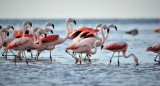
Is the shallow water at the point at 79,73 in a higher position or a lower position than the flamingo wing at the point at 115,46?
lower

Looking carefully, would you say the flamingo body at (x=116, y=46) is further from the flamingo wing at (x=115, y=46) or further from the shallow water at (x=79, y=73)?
the shallow water at (x=79, y=73)

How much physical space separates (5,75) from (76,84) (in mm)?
2135

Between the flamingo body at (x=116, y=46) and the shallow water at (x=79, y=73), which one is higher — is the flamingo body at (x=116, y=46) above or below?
above

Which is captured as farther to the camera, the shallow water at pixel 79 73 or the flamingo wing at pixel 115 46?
the flamingo wing at pixel 115 46

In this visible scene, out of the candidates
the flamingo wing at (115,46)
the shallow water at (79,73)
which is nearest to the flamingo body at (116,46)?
the flamingo wing at (115,46)

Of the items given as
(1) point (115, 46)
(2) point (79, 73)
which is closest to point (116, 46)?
(1) point (115, 46)

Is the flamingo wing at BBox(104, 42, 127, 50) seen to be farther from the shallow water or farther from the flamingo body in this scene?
the shallow water

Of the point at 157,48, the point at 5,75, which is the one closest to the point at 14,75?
the point at 5,75

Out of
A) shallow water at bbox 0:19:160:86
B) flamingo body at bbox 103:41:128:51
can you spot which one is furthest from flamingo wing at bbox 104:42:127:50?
shallow water at bbox 0:19:160:86

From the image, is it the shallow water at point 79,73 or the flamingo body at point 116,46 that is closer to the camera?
the shallow water at point 79,73

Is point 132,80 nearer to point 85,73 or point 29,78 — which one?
point 85,73

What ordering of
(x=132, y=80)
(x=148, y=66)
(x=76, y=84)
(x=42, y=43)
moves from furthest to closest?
(x=42, y=43), (x=148, y=66), (x=132, y=80), (x=76, y=84)

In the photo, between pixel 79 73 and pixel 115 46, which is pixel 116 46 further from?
pixel 79 73

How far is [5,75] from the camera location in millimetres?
8234
